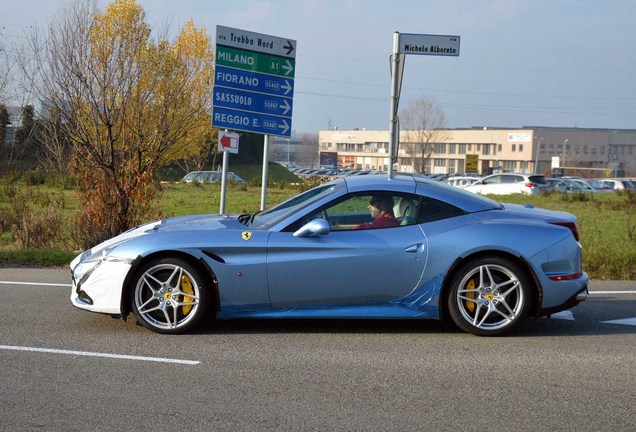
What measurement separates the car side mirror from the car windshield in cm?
31

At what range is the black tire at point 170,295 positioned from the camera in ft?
22.9

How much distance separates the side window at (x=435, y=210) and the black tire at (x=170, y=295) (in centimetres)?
203

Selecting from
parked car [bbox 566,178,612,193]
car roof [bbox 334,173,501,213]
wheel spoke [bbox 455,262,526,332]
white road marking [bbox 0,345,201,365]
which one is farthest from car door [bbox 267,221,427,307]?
parked car [bbox 566,178,612,193]

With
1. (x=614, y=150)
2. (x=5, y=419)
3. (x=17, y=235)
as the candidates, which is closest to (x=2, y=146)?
(x=17, y=235)

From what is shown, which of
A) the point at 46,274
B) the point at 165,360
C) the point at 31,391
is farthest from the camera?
the point at 46,274

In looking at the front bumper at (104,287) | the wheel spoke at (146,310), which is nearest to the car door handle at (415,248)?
the wheel spoke at (146,310)

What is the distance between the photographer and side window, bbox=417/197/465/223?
725cm

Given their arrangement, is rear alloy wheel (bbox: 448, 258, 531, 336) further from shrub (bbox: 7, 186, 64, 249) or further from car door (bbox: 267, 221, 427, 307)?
shrub (bbox: 7, 186, 64, 249)

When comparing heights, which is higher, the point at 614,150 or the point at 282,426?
the point at 614,150

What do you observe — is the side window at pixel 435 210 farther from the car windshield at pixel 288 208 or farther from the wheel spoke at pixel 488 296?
the car windshield at pixel 288 208

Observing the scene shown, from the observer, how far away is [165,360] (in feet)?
20.2

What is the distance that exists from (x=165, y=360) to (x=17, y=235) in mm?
8651

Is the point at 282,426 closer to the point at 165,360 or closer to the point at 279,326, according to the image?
the point at 165,360

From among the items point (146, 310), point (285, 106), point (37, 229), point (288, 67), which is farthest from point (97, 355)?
point (37, 229)
